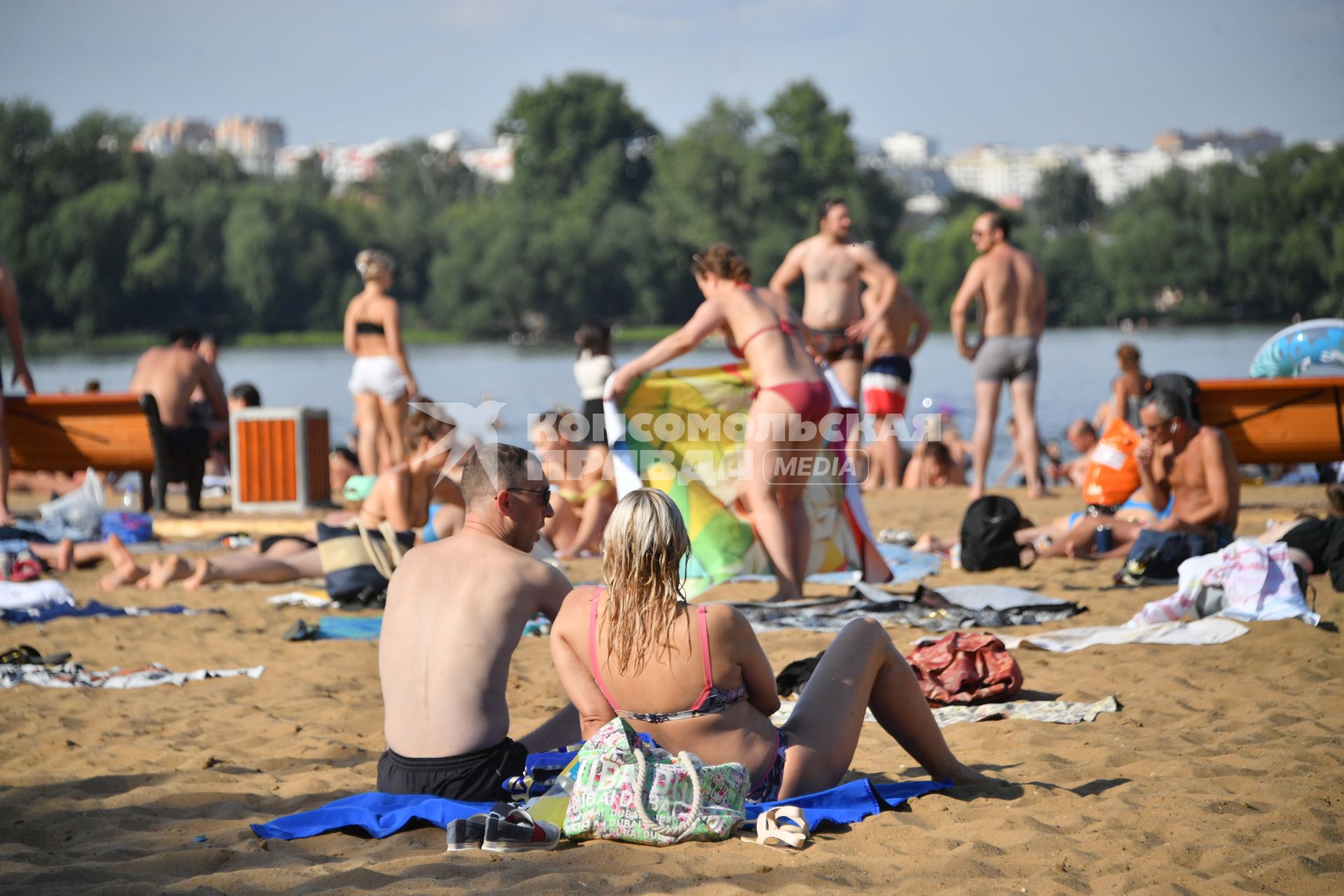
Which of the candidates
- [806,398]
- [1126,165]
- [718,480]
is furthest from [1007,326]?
[1126,165]

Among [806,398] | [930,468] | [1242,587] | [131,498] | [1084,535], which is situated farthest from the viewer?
[131,498]

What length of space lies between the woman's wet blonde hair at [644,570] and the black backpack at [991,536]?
14.0 ft

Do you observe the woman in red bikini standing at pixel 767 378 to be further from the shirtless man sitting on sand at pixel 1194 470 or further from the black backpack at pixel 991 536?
the shirtless man sitting on sand at pixel 1194 470

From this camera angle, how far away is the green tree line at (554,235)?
39844mm

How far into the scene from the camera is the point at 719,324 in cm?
605

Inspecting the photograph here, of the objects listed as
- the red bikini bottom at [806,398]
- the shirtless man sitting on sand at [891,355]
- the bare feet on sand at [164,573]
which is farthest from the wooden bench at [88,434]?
the red bikini bottom at [806,398]

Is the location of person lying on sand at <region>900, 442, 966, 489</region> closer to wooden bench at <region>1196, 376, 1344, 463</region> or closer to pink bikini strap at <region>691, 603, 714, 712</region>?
wooden bench at <region>1196, 376, 1344, 463</region>

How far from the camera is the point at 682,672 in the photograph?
2.96 metres

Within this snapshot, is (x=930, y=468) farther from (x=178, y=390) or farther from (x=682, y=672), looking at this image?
(x=682, y=672)

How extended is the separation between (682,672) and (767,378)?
3084 mm

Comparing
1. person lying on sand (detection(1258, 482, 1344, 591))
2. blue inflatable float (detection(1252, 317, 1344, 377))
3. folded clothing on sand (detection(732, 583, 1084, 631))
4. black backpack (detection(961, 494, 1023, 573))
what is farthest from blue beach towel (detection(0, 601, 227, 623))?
blue inflatable float (detection(1252, 317, 1344, 377))

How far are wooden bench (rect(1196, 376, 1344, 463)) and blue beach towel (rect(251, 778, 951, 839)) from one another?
224 inches

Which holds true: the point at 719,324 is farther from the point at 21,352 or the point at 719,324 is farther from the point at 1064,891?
the point at 21,352

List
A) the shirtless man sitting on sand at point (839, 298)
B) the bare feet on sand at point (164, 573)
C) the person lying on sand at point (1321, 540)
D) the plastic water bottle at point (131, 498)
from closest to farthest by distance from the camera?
the person lying on sand at point (1321, 540) < the bare feet on sand at point (164, 573) < the shirtless man sitting on sand at point (839, 298) < the plastic water bottle at point (131, 498)
